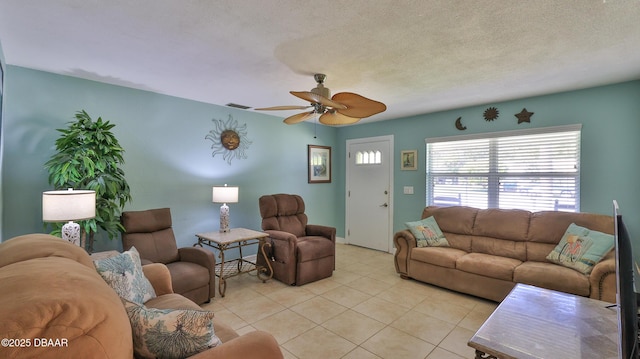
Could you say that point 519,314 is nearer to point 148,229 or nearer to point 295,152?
point 148,229

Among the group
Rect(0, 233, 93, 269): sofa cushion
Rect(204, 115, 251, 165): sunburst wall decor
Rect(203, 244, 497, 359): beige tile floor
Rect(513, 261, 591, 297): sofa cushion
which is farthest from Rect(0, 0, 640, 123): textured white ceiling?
Rect(203, 244, 497, 359): beige tile floor

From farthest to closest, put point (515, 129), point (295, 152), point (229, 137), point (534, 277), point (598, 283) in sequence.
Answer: point (295, 152), point (229, 137), point (515, 129), point (534, 277), point (598, 283)

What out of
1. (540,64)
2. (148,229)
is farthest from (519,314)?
(148,229)

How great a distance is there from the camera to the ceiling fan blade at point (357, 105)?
2186 millimetres

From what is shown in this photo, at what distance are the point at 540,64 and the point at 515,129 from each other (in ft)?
4.46

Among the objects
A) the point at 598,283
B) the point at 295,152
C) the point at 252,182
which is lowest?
the point at 598,283

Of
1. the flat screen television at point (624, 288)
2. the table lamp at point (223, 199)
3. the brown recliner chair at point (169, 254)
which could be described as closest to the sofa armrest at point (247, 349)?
the flat screen television at point (624, 288)

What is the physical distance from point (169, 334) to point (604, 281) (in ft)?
11.0

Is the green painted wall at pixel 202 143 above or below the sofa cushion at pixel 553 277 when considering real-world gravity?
above

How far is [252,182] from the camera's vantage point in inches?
178

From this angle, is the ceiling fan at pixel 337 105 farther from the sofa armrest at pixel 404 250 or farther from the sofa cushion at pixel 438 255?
the sofa cushion at pixel 438 255

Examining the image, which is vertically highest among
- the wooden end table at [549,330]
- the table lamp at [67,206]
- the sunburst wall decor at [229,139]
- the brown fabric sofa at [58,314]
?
the sunburst wall decor at [229,139]

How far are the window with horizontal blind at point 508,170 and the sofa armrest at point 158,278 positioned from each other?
3835 millimetres

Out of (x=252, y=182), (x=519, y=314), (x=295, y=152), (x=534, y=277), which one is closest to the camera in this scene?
(x=519, y=314)
